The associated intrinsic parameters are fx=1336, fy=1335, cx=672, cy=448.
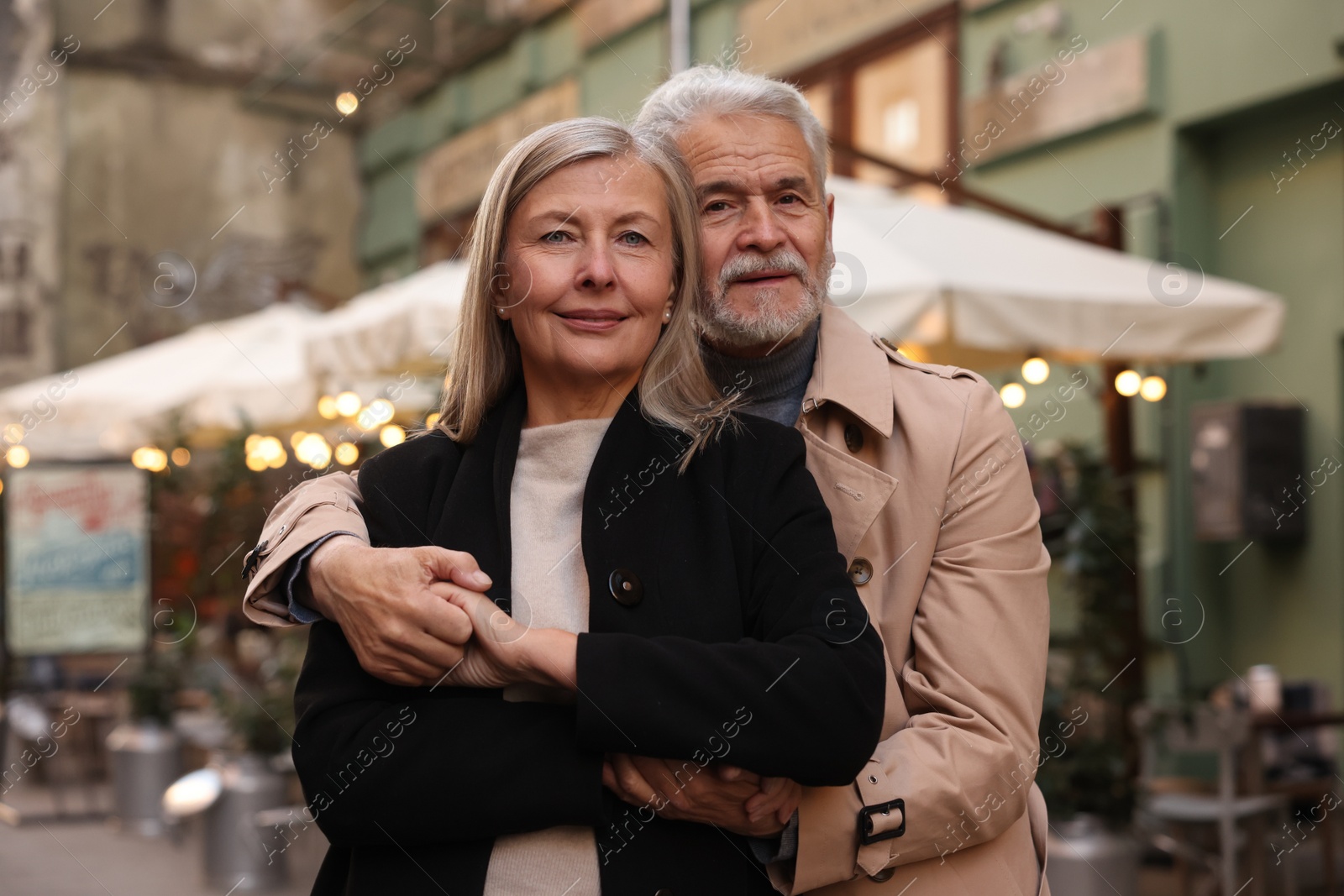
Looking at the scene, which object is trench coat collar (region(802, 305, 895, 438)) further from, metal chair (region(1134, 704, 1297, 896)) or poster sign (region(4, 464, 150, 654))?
poster sign (region(4, 464, 150, 654))

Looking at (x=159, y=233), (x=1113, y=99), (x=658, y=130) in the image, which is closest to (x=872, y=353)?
(x=658, y=130)

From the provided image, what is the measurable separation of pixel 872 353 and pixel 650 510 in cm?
52

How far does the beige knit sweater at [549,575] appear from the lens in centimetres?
160

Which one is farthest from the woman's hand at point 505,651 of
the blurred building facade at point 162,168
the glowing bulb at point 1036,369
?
the blurred building facade at point 162,168

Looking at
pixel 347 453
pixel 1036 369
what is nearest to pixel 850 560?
pixel 1036 369

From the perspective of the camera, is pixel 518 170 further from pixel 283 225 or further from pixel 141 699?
pixel 283 225

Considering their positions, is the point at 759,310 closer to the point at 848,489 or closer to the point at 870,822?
the point at 848,489

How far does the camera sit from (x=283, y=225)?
17.5m

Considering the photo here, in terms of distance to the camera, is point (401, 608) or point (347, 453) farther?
point (347, 453)

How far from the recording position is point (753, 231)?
215cm

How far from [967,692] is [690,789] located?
0.43 metres

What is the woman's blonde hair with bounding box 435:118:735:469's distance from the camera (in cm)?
177

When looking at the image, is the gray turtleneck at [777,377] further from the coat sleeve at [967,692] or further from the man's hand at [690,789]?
the man's hand at [690,789]

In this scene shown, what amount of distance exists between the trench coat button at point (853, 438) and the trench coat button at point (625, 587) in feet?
1.48
